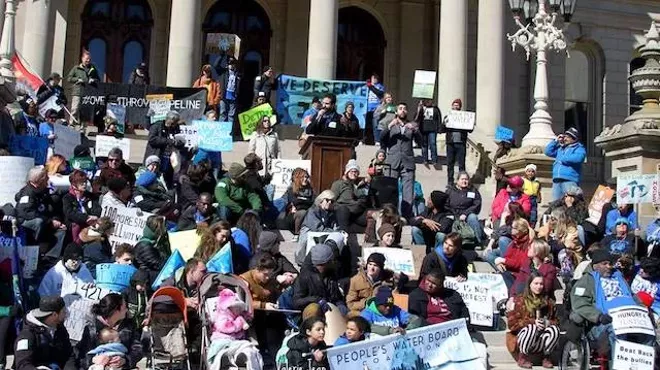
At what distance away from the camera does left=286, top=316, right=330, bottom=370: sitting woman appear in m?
8.98

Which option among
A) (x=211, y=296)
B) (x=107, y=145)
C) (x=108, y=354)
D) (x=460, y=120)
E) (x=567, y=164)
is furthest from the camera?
(x=460, y=120)

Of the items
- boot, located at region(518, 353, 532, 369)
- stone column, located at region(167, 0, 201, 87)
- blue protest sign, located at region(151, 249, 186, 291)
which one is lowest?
boot, located at region(518, 353, 532, 369)

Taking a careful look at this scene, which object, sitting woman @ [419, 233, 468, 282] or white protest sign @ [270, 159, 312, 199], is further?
white protest sign @ [270, 159, 312, 199]

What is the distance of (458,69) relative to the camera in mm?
25891

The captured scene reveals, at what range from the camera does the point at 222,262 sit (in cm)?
1108

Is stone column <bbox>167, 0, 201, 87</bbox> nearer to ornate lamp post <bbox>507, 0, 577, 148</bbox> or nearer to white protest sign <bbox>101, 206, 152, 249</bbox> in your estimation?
ornate lamp post <bbox>507, 0, 577, 148</bbox>

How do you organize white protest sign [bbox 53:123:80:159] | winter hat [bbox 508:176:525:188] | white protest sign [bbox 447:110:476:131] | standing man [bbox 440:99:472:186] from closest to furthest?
winter hat [bbox 508:176:525:188] < white protest sign [bbox 53:123:80:159] < standing man [bbox 440:99:472:186] < white protest sign [bbox 447:110:476:131]

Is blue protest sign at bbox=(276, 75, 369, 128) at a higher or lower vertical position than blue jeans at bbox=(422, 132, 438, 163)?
higher

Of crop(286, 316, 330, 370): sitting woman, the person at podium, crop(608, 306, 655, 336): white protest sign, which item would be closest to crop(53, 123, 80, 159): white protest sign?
the person at podium

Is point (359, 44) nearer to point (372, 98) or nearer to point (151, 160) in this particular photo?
point (372, 98)

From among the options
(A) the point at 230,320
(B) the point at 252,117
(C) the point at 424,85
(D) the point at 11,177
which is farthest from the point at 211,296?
(C) the point at 424,85

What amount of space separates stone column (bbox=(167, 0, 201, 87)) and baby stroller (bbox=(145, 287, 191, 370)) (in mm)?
14870

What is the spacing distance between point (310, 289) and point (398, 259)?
184cm

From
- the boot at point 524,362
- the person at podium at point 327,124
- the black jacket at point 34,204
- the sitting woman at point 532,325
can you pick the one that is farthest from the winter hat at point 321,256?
the person at podium at point 327,124
